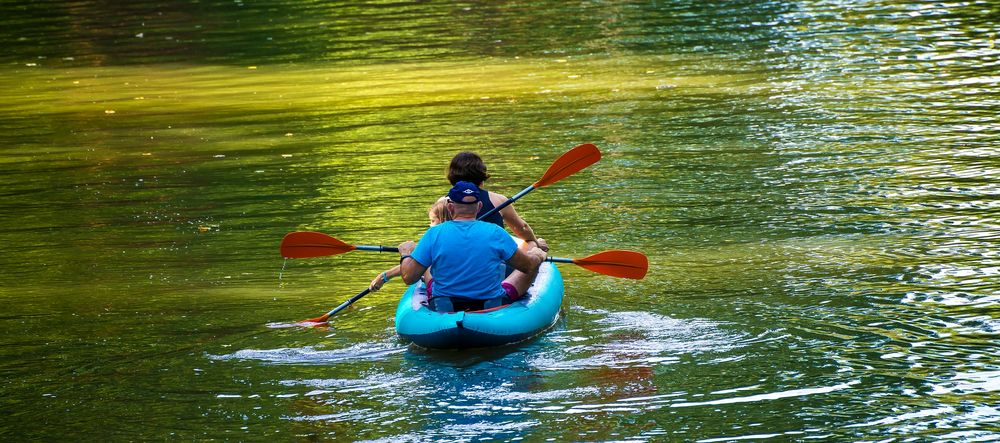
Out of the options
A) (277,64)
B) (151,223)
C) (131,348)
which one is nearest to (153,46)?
(277,64)

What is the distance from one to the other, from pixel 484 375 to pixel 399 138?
7.40 meters

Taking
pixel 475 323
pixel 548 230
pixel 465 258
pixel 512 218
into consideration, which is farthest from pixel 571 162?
pixel 475 323

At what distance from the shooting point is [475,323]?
22.4 ft

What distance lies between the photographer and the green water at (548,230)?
6.23 metres

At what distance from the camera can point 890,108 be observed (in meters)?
13.6

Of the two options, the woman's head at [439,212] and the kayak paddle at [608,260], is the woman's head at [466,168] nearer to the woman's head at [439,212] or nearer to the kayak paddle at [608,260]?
the woman's head at [439,212]

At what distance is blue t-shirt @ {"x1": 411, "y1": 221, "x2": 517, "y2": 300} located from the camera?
691cm

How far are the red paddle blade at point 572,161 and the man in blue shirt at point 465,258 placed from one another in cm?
139

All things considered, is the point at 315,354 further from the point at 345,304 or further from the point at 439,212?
the point at 439,212

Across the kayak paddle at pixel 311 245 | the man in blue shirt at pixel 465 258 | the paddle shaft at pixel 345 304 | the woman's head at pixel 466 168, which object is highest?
the woman's head at pixel 466 168

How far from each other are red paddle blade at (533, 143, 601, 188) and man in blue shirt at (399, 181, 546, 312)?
139 cm

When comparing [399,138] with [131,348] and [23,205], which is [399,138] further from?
[131,348]

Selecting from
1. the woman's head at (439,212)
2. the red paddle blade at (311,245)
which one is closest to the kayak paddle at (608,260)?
the red paddle blade at (311,245)

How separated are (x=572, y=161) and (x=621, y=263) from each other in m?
0.95
